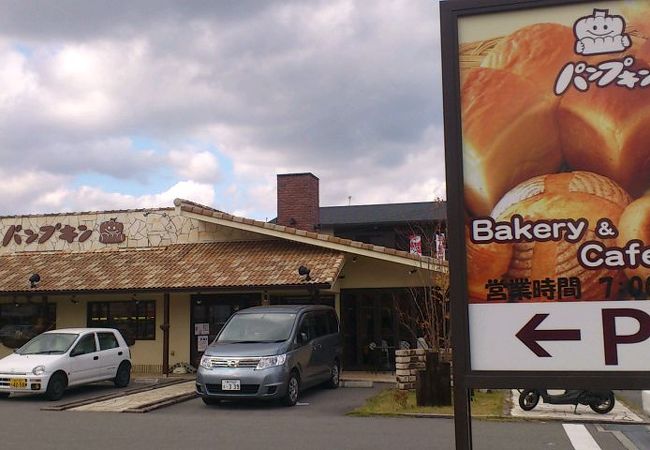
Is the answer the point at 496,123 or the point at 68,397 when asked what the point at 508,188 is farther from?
the point at 68,397

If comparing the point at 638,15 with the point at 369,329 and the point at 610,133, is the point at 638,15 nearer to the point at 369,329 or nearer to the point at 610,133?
the point at 610,133

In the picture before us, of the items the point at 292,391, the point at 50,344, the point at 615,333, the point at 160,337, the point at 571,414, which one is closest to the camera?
the point at 615,333

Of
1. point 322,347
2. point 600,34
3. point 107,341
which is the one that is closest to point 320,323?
point 322,347

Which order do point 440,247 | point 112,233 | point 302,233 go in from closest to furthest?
1. point 440,247
2. point 302,233
3. point 112,233

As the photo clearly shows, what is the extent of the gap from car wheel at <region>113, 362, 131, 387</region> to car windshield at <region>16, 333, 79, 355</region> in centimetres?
167

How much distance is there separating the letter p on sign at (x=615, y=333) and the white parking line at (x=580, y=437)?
→ 5136 mm

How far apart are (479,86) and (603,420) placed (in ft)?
27.2

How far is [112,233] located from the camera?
22.3 meters

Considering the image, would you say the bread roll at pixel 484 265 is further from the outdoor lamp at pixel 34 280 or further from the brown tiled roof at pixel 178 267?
the outdoor lamp at pixel 34 280

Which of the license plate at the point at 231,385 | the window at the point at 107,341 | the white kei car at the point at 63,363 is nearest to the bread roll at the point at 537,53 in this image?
the license plate at the point at 231,385

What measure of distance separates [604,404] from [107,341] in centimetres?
1121

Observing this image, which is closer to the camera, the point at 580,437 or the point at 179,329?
the point at 580,437

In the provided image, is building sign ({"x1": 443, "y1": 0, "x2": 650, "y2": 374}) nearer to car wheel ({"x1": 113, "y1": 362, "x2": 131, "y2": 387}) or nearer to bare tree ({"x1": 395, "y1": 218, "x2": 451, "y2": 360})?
bare tree ({"x1": 395, "y1": 218, "x2": 451, "y2": 360})

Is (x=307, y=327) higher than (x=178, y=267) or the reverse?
the reverse
